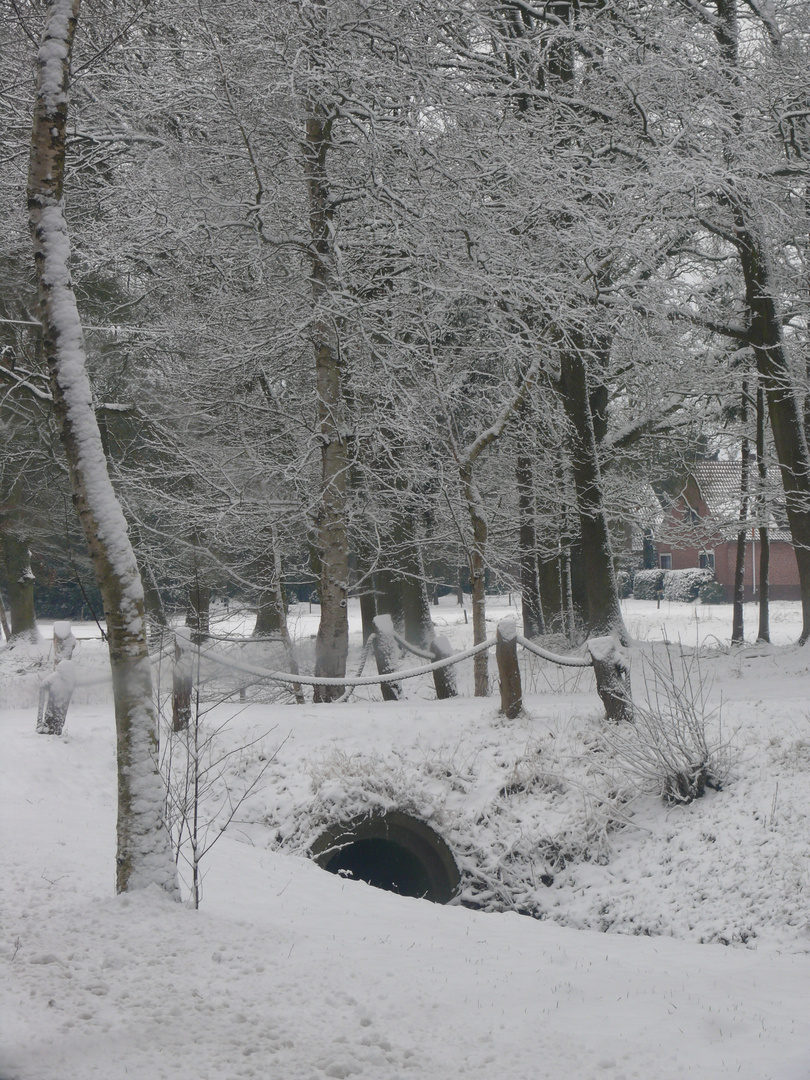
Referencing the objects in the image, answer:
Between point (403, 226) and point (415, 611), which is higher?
point (403, 226)

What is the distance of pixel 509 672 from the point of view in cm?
870

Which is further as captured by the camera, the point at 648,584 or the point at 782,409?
the point at 648,584

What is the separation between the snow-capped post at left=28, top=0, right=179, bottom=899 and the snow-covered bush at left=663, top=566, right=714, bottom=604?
33.3m

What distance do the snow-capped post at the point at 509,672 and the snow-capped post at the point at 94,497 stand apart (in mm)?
4521

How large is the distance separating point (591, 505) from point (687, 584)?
2387cm

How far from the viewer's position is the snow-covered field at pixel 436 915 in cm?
346

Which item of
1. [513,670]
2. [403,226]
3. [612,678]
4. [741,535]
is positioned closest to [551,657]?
[513,670]

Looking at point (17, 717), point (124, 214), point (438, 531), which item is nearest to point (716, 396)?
point (438, 531)

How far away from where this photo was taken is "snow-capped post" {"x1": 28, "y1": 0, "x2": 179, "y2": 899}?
4699 millimetres

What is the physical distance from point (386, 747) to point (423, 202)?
594 cm

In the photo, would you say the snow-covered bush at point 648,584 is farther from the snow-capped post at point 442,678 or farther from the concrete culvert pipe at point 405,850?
the concrete culvert pipe at point 405,850

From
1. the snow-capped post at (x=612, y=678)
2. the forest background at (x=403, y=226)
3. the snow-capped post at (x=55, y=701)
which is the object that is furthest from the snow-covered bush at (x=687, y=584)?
the snow-capped post at (x=55, y=701)

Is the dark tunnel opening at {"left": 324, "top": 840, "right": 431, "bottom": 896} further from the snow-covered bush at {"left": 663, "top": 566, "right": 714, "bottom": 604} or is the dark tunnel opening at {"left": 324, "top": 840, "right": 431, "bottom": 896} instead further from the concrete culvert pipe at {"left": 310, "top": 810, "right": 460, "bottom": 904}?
the snow-covered bush at {"left": 663, "top": 566, "right": 714, "bottom": 604}

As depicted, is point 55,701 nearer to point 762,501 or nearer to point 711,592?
point 762,501
